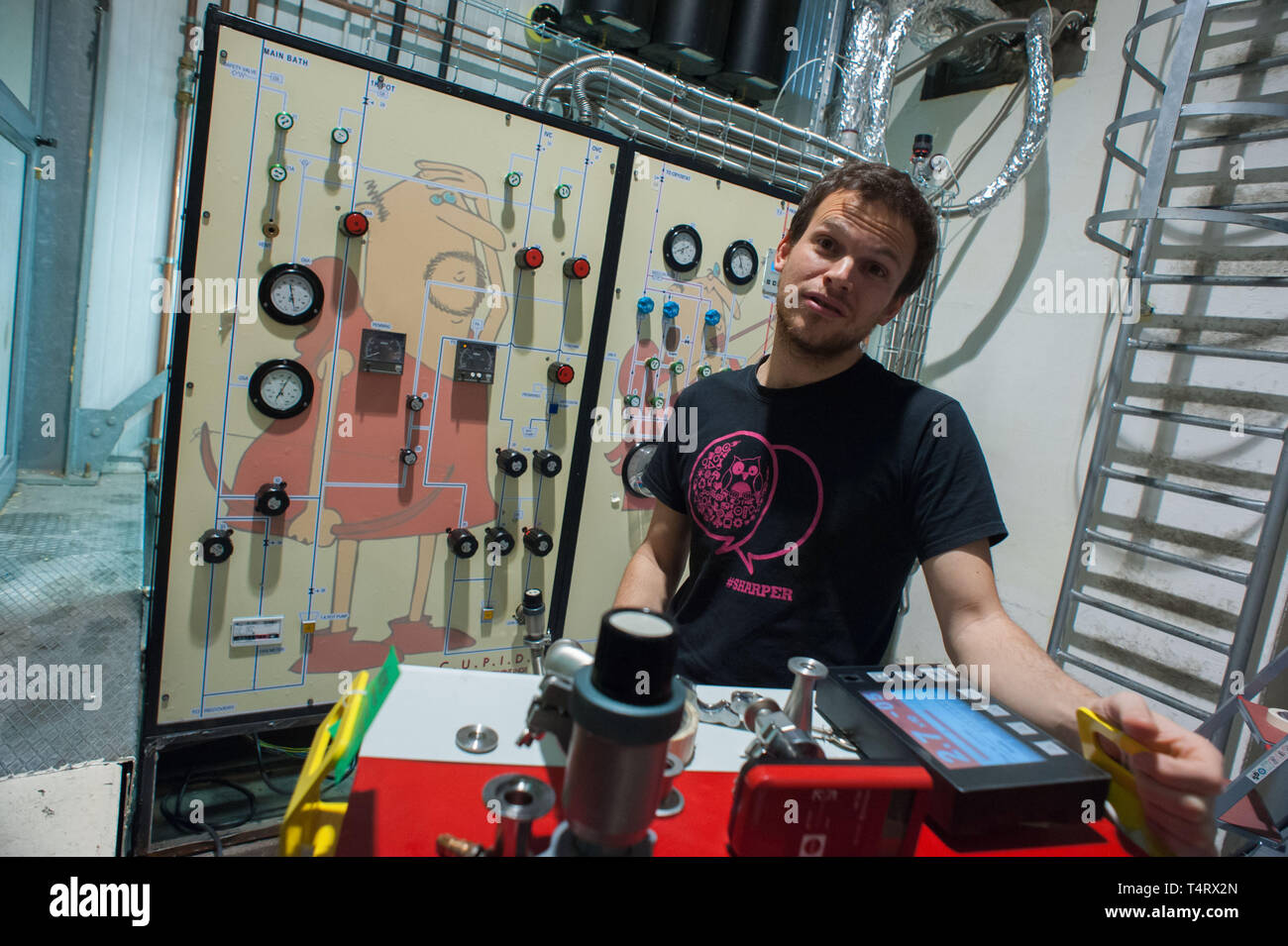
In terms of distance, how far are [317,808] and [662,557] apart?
42.1 inches

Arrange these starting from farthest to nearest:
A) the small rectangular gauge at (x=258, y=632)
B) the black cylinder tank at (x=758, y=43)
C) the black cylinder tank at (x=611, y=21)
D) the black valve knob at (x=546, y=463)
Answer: the black cylinder tank at (x=758, y=43), the black cylinder tank at (x=611, y=21), the black valve knob at (x=546, y=463), the small rectangular gauge at (x=258, y=632)

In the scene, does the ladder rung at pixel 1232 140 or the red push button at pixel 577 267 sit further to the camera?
the red push button at pixel 577 267

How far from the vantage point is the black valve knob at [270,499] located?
1829mm

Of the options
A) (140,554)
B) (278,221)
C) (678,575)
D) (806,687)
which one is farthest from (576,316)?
(140,554)

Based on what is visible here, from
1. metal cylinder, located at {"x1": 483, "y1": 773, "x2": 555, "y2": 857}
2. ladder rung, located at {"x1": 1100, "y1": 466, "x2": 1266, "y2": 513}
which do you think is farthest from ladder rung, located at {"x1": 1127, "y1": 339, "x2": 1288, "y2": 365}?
metal cylinder, located at {"x1": 483, "y1": 773, "x2": 555, "y2": 857}

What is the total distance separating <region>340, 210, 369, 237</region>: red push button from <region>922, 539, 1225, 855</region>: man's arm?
167cm

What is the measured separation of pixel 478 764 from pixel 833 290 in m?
1.05

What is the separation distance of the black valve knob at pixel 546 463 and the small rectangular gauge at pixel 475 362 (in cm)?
30

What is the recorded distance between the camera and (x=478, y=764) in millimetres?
663

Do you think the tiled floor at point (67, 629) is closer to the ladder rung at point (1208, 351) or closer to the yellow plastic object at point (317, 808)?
the yellow plastic object at point (317, 808)

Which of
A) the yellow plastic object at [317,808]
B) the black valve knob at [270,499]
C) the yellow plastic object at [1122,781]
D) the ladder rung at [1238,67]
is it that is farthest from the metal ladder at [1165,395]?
the black valve knob at [270,499]

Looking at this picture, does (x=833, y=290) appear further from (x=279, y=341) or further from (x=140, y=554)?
(x=140, y=554)
